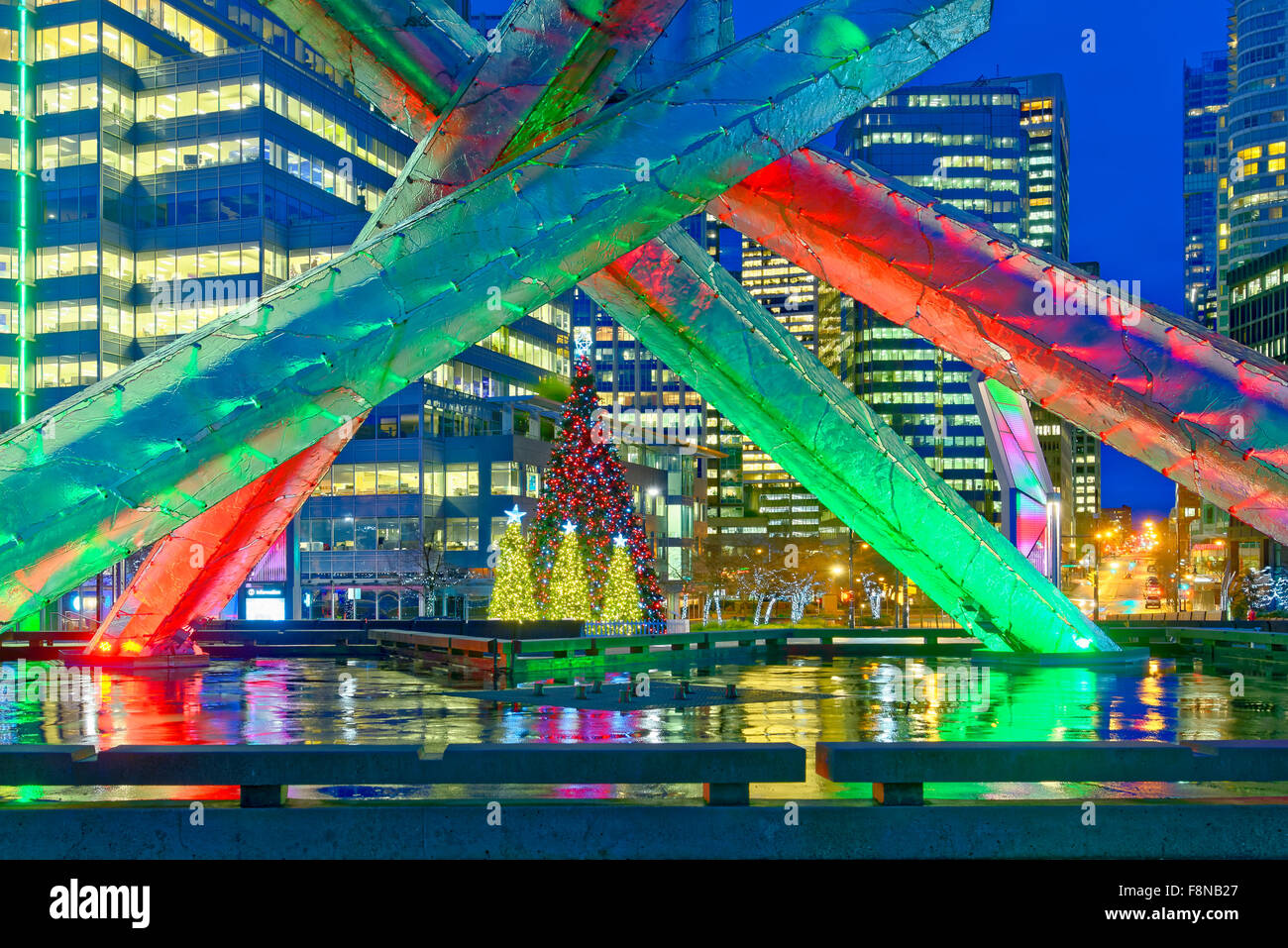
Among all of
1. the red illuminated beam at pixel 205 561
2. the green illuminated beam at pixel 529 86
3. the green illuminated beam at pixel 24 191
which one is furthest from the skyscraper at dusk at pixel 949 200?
the green illuminated beam at pixel 529 86

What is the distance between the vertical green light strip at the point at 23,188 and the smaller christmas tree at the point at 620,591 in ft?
132

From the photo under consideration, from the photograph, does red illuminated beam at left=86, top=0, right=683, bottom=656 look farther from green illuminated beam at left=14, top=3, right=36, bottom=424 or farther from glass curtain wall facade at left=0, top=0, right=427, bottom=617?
green illuminated beam at left=14, top=3, right=36, bottom=424

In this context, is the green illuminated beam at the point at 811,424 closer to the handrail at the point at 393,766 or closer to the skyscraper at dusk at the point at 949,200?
the handrail at the point at 393,766

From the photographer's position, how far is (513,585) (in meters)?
43.8

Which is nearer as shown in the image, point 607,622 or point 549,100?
point 549,100

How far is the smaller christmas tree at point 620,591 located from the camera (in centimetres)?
4300

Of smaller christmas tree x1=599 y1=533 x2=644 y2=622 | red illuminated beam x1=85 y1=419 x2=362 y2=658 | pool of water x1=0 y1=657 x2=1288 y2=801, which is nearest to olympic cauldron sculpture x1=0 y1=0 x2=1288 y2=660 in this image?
red illuminated beam x1=85 y1=419 x2=362 y2=658

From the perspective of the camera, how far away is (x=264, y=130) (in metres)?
70.8

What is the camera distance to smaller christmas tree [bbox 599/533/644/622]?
43000mm

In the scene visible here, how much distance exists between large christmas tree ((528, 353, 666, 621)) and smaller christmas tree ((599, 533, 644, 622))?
556 mm

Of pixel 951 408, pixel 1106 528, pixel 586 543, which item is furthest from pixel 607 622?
pixel 951 408

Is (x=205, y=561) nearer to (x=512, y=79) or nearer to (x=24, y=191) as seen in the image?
(x=512, y=79)
